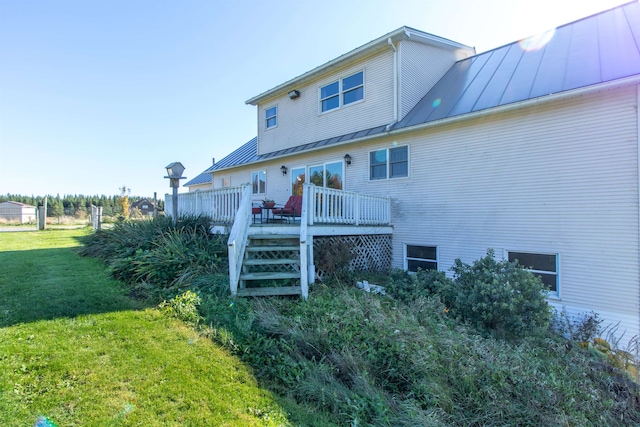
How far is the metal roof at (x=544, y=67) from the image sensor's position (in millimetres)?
6320

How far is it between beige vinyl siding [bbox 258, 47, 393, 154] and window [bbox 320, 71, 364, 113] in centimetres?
15

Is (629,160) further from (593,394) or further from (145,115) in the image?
(145,115)

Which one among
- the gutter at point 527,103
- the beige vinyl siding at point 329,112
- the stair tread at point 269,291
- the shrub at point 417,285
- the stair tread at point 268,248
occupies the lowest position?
the shrub at point 417,285

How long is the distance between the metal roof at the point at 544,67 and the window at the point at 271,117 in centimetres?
602

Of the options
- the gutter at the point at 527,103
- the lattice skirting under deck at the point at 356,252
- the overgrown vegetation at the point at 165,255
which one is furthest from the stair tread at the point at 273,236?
the gutter at the point at 527,103

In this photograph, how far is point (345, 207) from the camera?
25.5ft

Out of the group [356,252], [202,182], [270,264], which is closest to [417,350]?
[270,264]

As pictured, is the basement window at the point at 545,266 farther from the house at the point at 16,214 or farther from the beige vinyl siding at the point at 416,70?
the house at the point at 16,214

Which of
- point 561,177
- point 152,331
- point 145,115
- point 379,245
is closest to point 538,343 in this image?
point 561,177

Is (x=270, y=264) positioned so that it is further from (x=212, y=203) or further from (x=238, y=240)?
(x=212, y=203)

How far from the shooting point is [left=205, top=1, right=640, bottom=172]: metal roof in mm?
6336

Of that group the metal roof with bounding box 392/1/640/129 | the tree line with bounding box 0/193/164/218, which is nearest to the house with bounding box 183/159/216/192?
the metal roof with bounding box 392/1/640/129

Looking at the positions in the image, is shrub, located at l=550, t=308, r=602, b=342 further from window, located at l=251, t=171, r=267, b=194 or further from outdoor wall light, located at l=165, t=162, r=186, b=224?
window, located at l=251, t=171, r=267, b=194

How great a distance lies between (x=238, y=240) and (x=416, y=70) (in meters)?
7.56
